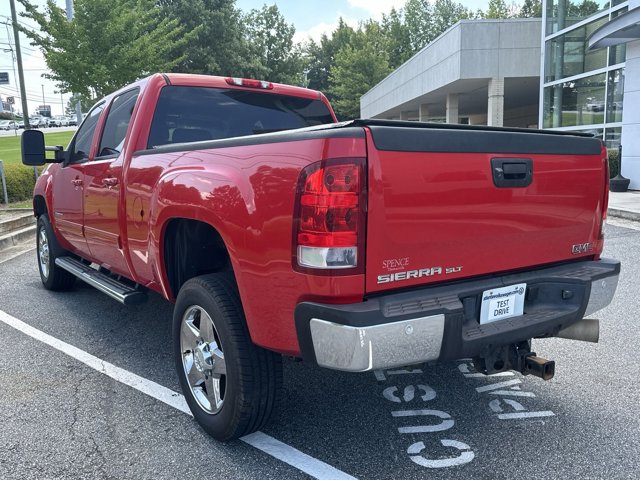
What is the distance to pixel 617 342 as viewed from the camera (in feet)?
13.9

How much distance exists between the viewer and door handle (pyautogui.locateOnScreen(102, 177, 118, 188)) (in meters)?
3.88

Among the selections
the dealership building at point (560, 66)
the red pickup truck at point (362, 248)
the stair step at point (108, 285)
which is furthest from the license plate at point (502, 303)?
the dealership building at point (560, 66)

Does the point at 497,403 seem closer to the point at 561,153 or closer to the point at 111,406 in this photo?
the point at 561,153

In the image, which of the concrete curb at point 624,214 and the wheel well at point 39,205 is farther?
the concrete curb at point 624,214

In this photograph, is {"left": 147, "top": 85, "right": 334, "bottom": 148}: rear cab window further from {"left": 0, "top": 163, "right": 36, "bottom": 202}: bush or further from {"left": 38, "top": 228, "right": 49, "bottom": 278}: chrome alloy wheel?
{"left": 0, "top": 163, "right": 36, "bottom": 202}: bush

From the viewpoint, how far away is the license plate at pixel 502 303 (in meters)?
2.59

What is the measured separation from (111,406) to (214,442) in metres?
0.82

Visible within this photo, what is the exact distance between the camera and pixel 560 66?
1839 cm

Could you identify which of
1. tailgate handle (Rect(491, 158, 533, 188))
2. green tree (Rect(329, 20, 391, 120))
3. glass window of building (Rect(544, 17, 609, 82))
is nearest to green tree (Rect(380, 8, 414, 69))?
green tree (Rect(329, 20, 391, 120))

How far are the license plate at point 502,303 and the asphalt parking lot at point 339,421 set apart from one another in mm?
698

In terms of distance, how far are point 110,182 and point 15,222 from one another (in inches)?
311

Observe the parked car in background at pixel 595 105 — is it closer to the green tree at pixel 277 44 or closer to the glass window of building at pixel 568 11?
the glass window of building at pixel 568 11

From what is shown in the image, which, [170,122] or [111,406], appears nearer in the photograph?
[111,406]

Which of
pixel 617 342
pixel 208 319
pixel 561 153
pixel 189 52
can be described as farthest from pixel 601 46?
pixel 189 52
